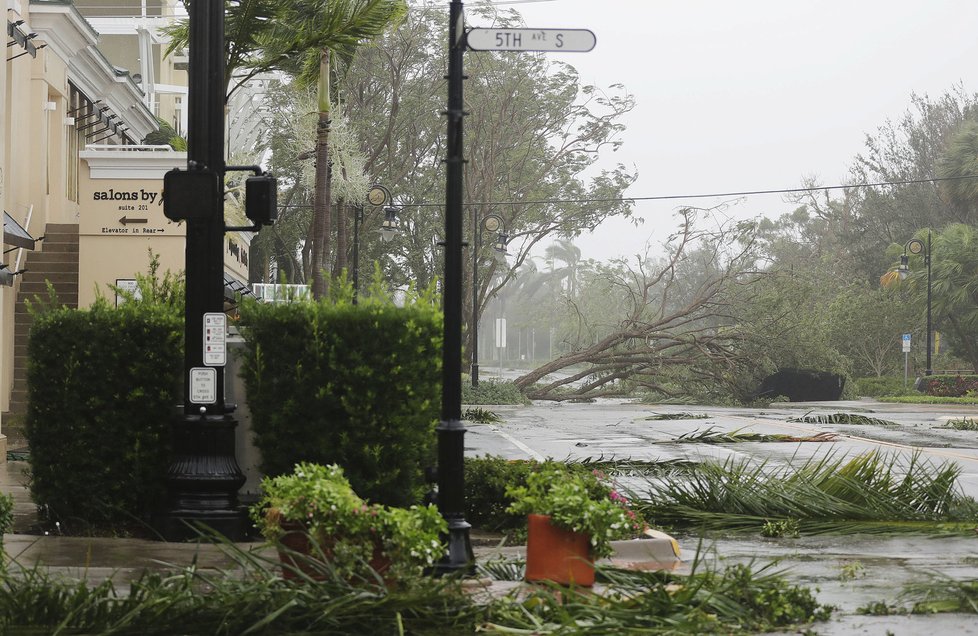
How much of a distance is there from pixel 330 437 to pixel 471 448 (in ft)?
33.6

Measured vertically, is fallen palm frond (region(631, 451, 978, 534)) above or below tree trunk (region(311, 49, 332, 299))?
below

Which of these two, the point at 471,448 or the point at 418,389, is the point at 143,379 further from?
the point at 471,448

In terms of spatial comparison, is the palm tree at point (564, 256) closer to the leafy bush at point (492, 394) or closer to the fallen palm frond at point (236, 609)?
the leafy bush at point (492, 394)

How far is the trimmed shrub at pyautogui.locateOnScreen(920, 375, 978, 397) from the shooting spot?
47969 millimetres

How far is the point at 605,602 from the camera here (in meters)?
6.45

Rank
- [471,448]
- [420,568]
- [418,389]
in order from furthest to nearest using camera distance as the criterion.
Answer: [471,448], [418,389], [420,568]

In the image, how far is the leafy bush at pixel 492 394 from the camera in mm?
39594

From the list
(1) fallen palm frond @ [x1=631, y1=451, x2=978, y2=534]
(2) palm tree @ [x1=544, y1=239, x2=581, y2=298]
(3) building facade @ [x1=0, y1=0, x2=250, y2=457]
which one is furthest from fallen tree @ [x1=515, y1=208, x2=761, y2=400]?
(2) palm tree @ [x1=544, y1=239, x2=581, y2=298]

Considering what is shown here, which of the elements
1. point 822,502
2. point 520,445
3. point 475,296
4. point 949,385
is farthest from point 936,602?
point 949,385

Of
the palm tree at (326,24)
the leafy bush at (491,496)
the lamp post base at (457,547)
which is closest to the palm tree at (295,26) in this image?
the palm tree at (326,24)

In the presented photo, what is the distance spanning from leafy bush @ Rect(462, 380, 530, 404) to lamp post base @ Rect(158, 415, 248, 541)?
96.0 feet

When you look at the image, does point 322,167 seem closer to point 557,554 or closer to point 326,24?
point 326,24

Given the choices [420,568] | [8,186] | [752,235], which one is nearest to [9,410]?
[8,186]

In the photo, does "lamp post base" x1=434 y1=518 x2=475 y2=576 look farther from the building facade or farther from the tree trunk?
the tree trunk
